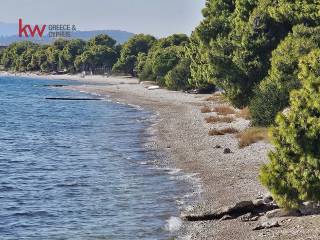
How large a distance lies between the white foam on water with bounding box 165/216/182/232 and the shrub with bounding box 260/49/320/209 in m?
4.09

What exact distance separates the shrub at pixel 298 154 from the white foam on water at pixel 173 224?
13.4ft

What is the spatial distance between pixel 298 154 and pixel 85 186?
14463mm

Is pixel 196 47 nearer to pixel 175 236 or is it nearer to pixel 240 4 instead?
pixel 240 4

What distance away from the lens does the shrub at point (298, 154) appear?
73.9 feet

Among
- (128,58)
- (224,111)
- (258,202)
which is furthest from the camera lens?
(128,58)

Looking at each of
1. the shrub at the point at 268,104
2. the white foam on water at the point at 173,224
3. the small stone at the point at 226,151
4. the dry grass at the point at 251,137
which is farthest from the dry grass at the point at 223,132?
the white foam on water at the point at 173,224

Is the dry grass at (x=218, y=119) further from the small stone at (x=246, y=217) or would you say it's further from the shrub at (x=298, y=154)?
the shrub at (x=298, y=154)

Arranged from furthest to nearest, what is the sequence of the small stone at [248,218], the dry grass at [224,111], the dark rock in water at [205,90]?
the dark rock in water at [205,90] < the dry grass at [224,111] < the small stone at [248,218]

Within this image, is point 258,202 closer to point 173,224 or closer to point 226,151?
point 173,224

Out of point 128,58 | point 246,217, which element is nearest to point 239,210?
point 246,217

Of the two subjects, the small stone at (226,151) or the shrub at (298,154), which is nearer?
the shrub at (298,154)

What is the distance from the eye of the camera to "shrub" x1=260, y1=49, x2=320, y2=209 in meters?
22.5

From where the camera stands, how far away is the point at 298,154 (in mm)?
23234

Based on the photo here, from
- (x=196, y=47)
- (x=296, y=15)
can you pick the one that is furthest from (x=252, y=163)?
(x=196, y=47)
